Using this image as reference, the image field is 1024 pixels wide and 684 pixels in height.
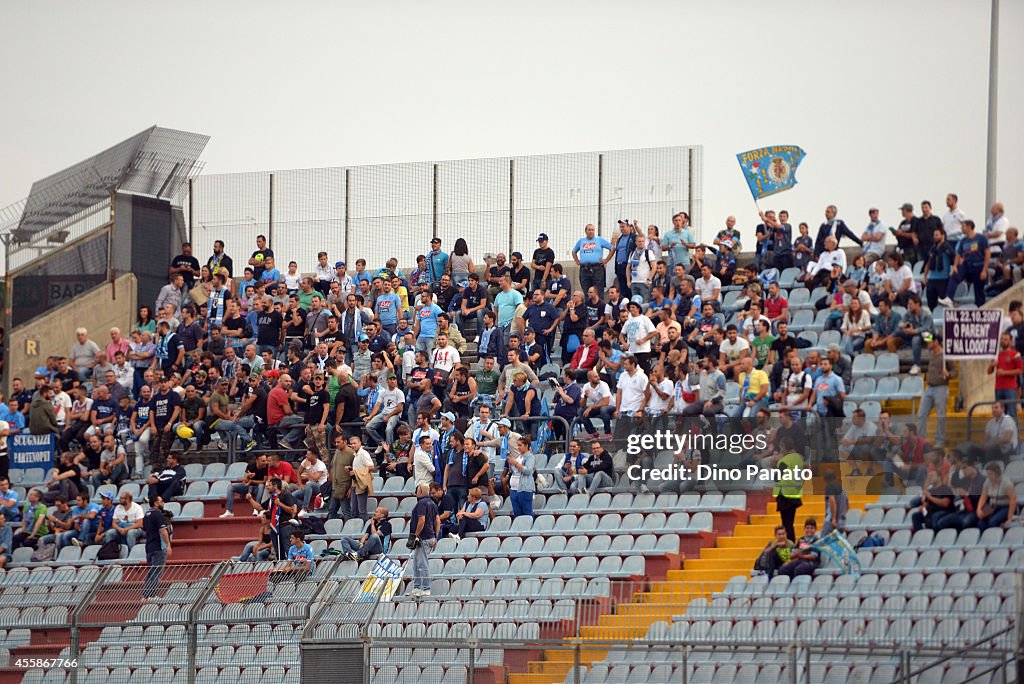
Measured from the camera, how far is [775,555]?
17312 mm

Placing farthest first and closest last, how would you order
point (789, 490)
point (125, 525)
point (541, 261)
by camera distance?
1. point (541, 261)
2. point (125, 525)
3. point (789, 490)

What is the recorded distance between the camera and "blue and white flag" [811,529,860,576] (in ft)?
55.2

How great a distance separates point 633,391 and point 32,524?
9.22 m

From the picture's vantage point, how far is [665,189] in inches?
Answer: 1135

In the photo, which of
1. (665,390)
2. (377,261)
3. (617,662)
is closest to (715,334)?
(665,390)

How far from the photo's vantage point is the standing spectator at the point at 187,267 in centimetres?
2856

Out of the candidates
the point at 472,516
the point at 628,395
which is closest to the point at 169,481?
the point at 472,516

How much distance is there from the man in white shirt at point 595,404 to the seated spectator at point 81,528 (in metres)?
7.29

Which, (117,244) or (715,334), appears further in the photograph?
(117,244)

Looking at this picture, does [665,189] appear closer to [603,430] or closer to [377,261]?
[377,261]

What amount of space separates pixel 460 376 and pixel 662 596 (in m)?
5.74

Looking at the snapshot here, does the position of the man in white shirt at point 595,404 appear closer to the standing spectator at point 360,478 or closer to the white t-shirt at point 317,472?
the standing spectator at point 360,478

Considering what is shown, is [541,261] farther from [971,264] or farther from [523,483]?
[971,264]

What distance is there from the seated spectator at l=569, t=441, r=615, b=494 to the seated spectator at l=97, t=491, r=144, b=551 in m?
6.36
